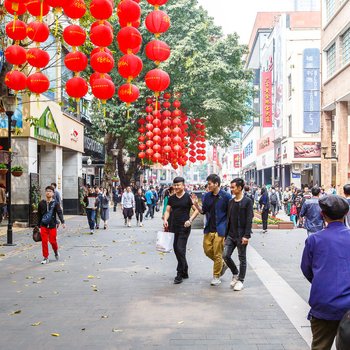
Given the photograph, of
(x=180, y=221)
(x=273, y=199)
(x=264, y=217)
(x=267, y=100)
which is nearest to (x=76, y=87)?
(x=180, y=221)

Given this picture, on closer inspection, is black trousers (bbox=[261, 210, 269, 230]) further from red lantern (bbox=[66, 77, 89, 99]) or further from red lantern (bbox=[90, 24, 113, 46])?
red lantern (bbox=[90, 24, 113, 46])

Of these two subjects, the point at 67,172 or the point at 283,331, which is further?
the point at 67,172

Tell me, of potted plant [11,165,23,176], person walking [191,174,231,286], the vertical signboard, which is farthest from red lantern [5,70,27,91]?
the vertical signboard

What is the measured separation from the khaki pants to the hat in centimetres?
503

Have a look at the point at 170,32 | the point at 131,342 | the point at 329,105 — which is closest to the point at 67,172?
the point at 170,32

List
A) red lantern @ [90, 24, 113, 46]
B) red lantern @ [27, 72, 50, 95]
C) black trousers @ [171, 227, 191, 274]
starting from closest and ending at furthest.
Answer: red lantern @ [90, 24, 113, 46] < black trousers @ [171, 227, 191, 274] < red lantern @ [27, 72, 50, 95]

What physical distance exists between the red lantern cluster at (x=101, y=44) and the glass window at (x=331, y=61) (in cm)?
2089

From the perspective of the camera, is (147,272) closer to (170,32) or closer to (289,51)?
(170,32)

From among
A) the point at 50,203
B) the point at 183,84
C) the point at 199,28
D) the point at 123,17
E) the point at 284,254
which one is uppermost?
the point at 199,28

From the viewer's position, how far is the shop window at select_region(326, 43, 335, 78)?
2789 cm

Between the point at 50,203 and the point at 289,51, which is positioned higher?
the point at 289,51

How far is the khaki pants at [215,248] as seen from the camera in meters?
8.76

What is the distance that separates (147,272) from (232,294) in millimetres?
2514

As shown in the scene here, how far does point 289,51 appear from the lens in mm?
44812
